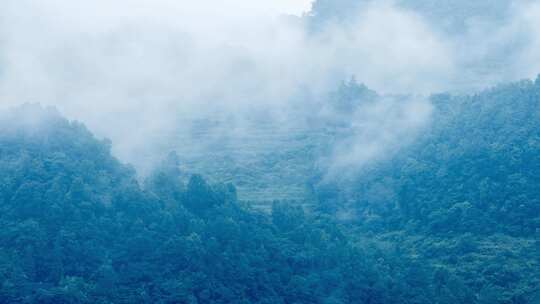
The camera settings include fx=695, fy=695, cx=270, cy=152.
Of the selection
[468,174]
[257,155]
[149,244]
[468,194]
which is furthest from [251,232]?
[257,155]

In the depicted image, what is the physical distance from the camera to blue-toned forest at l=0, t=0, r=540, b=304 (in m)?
24.5

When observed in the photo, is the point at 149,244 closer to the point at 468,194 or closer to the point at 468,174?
the point at 468,194

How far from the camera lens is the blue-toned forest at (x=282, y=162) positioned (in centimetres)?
2445

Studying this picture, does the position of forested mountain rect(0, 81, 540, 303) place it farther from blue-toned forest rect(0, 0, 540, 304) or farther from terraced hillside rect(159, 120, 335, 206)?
terraced hillside rect(159, 120, 335, 206)

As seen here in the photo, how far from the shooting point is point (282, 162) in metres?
38.7

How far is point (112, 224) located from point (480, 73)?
91.6 ft

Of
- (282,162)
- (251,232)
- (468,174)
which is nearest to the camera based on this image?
(251,232)

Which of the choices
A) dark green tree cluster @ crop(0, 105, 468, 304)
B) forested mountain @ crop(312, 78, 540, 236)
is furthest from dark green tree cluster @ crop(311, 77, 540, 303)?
dark green tree cluster @ crop(0, 105, 468, 304)

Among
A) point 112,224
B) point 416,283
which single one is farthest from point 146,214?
point 416,283

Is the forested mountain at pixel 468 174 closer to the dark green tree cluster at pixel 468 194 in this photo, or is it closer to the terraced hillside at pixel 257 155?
the dark green tree cluster at pixel 468 194

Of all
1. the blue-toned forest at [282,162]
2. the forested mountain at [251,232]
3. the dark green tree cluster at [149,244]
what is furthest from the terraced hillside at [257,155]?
the dark green tree cluster at [149,244]

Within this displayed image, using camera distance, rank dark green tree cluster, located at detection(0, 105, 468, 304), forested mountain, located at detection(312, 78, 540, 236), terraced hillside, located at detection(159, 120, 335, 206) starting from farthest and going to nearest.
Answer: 1. terraced hillside, located at detection(159, 120, 335, 206)
2. forested mountain, located at detection(312, 78, 540, 236)
3. dark green tree cluster, located at detection(0, 105, 468, 304)

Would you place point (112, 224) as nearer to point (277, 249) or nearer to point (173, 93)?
point (277, 249)

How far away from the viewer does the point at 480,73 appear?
44406mm
